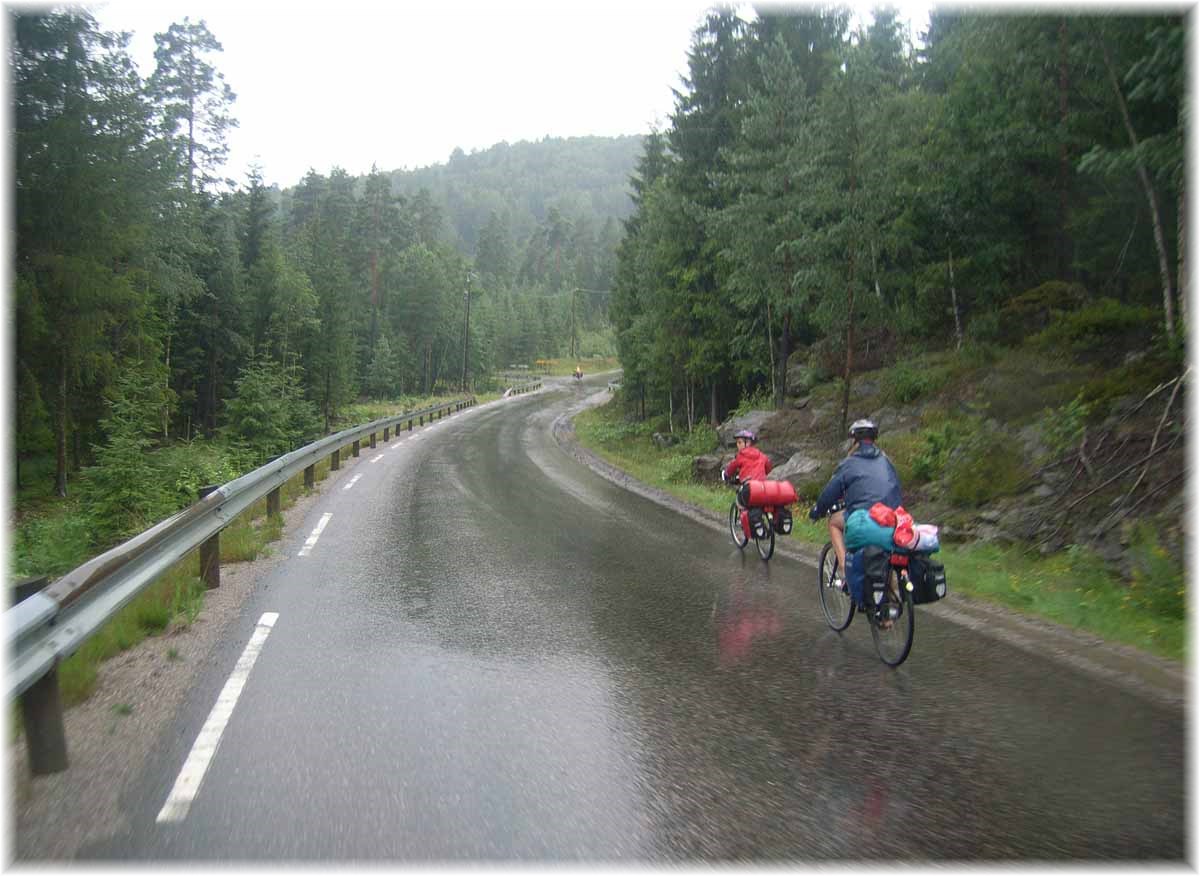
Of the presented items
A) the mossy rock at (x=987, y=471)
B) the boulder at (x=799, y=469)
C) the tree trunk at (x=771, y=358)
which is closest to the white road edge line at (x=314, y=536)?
the boulder at (x=799, y=469)

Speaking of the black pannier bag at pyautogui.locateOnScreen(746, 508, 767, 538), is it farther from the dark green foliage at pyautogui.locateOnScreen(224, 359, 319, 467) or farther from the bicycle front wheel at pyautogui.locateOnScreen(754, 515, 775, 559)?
the dark green foliage at pyautogui.locateOnScreen(224, 359, 319, 467)

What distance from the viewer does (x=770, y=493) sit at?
10359 millimetres

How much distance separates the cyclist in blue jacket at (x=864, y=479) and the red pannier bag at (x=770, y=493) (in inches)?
128

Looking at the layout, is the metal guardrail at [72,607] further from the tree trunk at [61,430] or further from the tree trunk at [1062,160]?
the tree trunk at [1062,160]

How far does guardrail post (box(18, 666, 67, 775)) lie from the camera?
4176 millimetres

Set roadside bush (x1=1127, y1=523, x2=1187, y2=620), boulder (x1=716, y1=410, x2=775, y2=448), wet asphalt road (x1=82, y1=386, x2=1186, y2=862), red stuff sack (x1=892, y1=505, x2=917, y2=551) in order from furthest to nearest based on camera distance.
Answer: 1. boulder (x1=716, y1=410, x2=775, y2=448)
2. roadside bush (x1=1127, y1=523, x2=1187, y2=620)
3. red stuff sack (x1=892, y1=505, x2=917, y2=551)
4. wet asphalt road (x1=82, y1=386, x2=1186, y2=862)

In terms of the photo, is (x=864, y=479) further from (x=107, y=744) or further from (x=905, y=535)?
(x=107, y=744)

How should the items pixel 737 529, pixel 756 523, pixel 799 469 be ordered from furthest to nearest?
1. pixel 799 469
2. pixel 737 529
3. pixel 756 523

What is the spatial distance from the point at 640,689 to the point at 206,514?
17.7 ft

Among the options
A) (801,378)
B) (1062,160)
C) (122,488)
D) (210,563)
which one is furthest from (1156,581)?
(801,378)

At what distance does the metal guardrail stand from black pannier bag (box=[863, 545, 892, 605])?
5325 mm

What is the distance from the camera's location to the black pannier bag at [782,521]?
34.1 feet

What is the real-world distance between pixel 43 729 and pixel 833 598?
5846 millimetres

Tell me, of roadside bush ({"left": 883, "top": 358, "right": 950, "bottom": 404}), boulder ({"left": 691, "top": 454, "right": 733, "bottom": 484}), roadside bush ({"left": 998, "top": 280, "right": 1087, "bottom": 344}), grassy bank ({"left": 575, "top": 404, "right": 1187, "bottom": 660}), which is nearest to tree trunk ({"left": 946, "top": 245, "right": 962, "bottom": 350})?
roadside bush ({"left": 998, "top": 280, "right": 1087, "bottom": 344})
